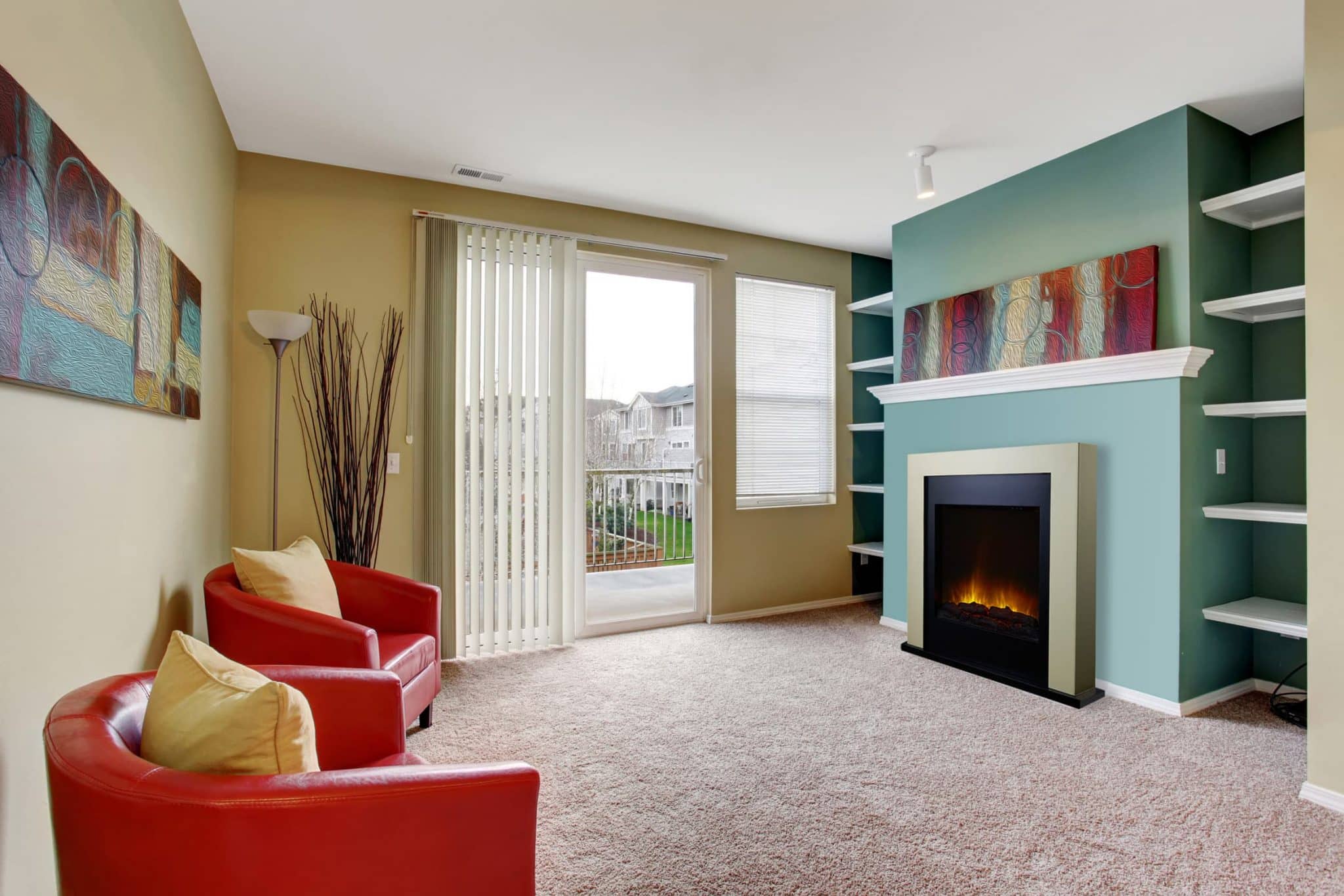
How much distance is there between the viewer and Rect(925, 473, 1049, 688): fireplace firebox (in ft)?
11.1

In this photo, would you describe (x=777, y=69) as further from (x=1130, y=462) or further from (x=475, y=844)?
(x=475, y=844)

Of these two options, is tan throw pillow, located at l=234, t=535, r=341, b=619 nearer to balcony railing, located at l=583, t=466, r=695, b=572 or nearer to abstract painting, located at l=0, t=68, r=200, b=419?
abstract painting, located at l=0, t=68, r=200, b=419

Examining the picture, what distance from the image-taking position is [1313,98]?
A: 7.35ft

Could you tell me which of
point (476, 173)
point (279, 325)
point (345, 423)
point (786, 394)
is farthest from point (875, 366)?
point (279, 325)

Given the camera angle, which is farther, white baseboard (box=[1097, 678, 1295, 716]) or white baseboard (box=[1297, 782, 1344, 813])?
white baseboard (box=[1097, 678, 1295, 716])

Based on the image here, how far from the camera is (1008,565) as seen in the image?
3592 millimetres

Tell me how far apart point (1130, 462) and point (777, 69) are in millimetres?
2333

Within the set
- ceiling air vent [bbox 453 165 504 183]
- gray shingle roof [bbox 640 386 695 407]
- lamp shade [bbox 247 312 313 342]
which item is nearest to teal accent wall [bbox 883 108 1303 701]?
gray shingle roof [bbox 640 386 695 407]

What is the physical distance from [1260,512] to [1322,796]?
3.60 ft

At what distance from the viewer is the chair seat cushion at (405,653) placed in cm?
246

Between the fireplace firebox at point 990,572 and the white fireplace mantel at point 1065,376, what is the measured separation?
494mm

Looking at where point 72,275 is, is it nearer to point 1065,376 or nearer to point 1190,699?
point 1065,376

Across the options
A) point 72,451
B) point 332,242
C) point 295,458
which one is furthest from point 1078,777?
point 332,242

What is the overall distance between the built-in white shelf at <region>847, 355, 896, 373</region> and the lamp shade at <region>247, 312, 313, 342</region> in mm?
3431
